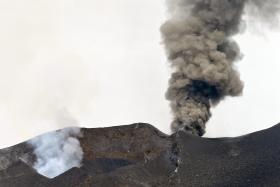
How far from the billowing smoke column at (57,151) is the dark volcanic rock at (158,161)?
0.74m

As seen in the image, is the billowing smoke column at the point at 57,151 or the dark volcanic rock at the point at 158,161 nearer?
the dark volcanic rock at the point at 158,161

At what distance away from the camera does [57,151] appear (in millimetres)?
63281

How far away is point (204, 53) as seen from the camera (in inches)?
2327

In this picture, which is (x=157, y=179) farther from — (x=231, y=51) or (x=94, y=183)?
(x=231, y=51)

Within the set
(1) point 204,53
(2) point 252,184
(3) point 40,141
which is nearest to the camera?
(2) point 252,184

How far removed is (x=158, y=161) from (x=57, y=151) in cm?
1170

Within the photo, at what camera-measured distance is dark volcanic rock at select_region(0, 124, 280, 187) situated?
49531 mm

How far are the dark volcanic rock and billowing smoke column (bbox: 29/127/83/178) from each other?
741 mm

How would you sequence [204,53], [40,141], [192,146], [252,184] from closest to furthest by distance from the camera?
[252,184]
[192,146]
[204,53]
[40,141]

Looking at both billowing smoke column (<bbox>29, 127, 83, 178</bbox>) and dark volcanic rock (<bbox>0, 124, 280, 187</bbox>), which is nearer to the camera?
dark volcanic rock (<bbox>0, 124, 280, 187</bbox>)

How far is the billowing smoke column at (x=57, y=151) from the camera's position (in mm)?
60969

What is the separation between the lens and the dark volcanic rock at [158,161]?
49531 mm

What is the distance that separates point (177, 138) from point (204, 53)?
26.1 ft

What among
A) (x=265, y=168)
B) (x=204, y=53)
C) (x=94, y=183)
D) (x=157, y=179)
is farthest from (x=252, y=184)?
(x=204, y=53)
